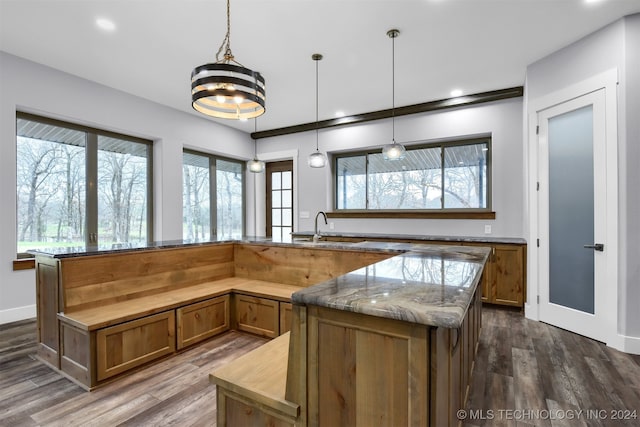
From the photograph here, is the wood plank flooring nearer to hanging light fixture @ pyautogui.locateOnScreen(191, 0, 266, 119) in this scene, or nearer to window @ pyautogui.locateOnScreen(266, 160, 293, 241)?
hanging light fixture @ pyautogui.locateOnScreen(191, 0, 266, 119)

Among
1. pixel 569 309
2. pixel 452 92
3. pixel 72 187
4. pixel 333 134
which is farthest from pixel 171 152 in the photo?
pixel 569 309

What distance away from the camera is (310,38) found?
3.31 metres

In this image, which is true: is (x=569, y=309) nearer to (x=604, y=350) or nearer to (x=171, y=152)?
(x=604, y=350)

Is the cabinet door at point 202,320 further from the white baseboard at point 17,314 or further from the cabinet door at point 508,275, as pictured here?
the cabinet door at point 508,275

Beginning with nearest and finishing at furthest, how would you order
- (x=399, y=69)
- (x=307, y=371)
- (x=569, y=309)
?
(x=307, y=371), (x=569, y=309), (x=399, y=69)

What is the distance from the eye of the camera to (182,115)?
5535 millimetres

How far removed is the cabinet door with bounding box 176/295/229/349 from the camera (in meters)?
2.82

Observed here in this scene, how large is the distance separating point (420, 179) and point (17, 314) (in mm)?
5701

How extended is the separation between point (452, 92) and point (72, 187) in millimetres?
5435

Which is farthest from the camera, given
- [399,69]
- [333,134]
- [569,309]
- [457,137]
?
[333,134]

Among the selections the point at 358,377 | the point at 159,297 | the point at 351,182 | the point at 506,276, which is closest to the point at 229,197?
the point at 351,182

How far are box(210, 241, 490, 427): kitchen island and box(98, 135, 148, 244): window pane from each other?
13.5 ft

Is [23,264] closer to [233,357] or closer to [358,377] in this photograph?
[233,357]

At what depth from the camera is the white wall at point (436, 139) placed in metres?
4.62
